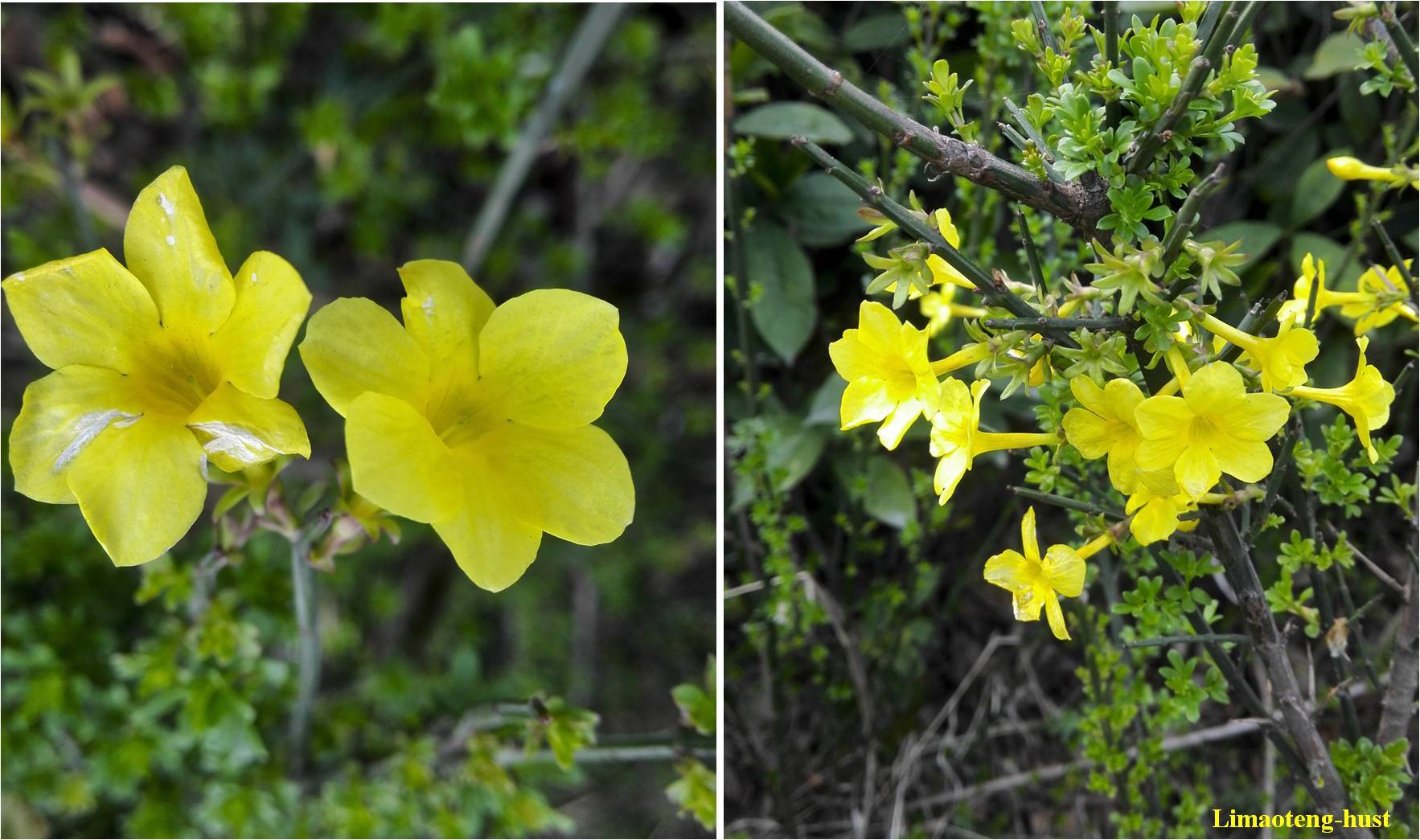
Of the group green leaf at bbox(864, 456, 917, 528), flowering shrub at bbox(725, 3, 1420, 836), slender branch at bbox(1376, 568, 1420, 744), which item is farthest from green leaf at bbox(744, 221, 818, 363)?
slender branch at bbox(1376, 568, 1420, 744)

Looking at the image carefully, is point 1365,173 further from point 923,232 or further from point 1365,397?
point 923,232

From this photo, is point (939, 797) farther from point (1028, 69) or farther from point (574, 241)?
point (574, 241)

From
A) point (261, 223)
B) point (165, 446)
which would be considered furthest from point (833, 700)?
point (261, 223)

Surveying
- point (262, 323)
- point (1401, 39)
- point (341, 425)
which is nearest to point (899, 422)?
point (262, 323)

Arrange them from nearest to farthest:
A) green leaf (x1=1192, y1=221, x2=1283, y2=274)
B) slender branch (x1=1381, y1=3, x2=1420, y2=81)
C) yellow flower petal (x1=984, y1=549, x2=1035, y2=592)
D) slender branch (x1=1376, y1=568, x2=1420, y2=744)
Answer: yellow flower petal (x1=984, y1=549, x2=1035, y2=592)
slender branch (x1=1381, y1=3, x2=1420, y2=81)
slender branch (x1=1376, y1=568, x2=1420, y2=744)
green leaf (x1=1192, y1=221, x2=1283, y2=274)

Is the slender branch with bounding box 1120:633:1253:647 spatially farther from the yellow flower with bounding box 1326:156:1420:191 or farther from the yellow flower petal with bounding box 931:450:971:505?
the yellow flower with bounding box 1326:156:1420:191

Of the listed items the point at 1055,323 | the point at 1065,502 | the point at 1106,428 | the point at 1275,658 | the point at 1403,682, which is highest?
the point at 1055,323
